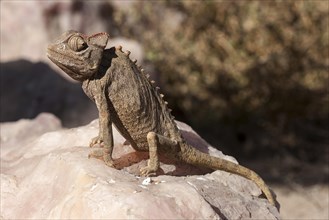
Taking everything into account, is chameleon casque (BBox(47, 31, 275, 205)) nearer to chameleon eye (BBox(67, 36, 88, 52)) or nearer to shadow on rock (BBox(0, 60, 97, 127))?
chameleon eye (BBox(67, 36, 88, 52))

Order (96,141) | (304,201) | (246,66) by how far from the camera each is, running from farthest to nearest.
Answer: (246,66)
(304,201)
(96,141)

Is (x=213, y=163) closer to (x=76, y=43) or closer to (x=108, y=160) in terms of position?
(x=108, y=160)

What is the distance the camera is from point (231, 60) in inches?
384

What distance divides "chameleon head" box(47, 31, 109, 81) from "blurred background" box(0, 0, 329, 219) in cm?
421

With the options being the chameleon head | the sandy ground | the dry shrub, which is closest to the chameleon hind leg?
the chameleon head

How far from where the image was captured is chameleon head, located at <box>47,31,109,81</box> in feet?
12.9

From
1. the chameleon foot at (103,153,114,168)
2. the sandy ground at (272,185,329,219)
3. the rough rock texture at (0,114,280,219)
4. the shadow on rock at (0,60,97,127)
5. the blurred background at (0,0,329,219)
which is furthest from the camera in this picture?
the blurred background at (0,0,329,219)

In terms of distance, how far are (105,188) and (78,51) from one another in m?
0.84

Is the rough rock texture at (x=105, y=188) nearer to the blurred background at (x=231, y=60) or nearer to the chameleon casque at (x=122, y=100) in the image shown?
the chameleon casque at (x=122, y=100)

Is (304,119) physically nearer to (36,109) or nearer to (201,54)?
(201,54)

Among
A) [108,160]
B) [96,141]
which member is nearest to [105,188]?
[108,160]

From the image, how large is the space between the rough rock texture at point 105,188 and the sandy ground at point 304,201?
268 cm

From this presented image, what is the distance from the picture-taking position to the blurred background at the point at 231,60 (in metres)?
8.88

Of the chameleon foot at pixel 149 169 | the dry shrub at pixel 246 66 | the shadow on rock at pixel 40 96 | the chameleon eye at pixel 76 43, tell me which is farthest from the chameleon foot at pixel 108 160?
the dry shrub at pixel 246 66
